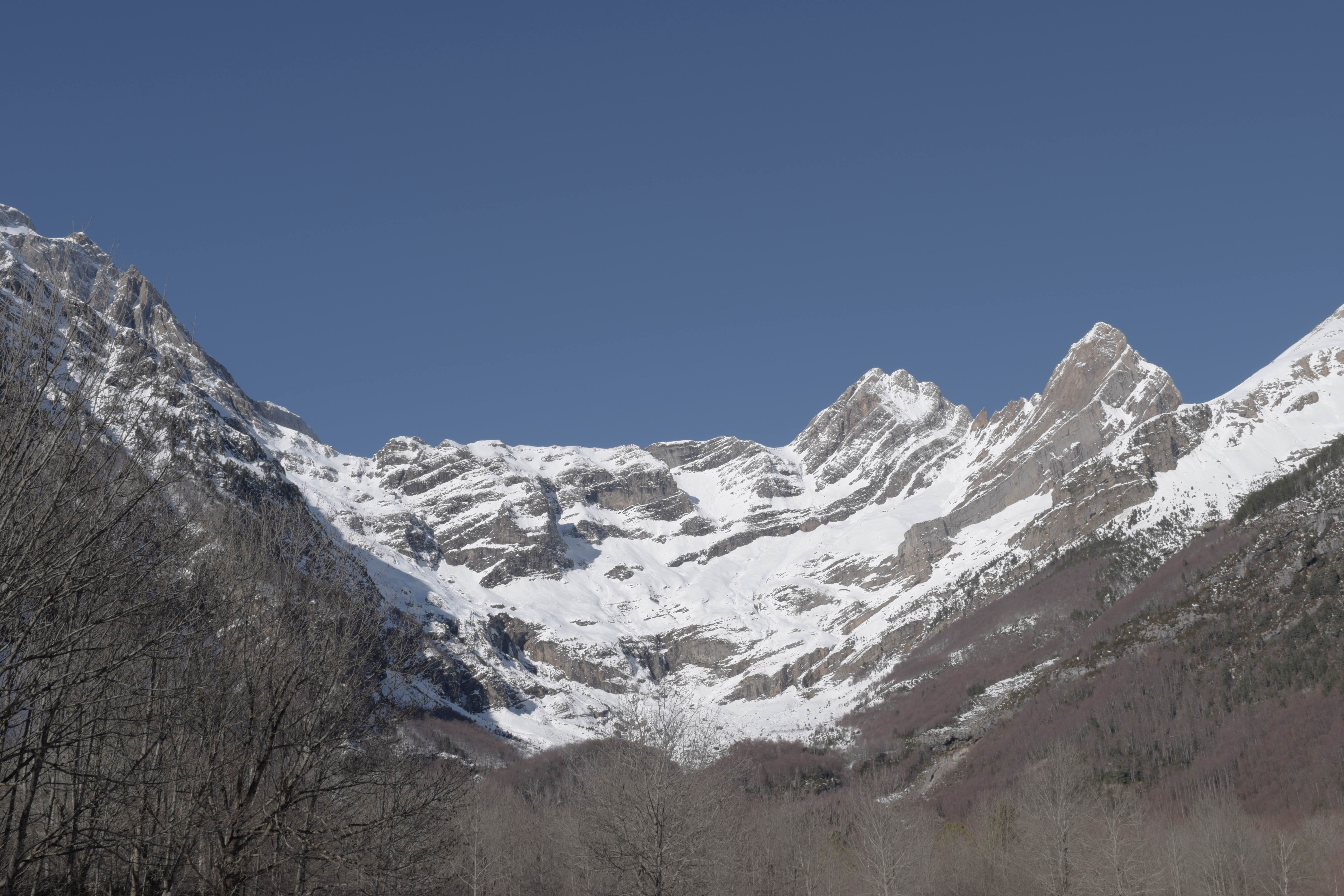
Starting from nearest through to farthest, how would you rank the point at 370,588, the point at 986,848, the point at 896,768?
1. the point at 370,588
2. the point at 986,848
3. the point at 896,768

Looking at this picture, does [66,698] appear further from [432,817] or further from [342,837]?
[432,817]

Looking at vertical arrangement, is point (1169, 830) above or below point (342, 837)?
below

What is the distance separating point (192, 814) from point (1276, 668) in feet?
486

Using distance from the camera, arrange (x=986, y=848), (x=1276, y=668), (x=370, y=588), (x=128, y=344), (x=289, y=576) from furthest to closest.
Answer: (x=1276, y=668)
(x=986, y=848)
(x=370, y=588)
(x=289, y=576)
(x=128, y=344)

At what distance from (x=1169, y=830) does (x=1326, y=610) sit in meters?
Answer: 70.0

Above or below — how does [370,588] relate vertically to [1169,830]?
above

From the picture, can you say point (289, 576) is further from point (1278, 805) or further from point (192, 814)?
point (1278, 805)

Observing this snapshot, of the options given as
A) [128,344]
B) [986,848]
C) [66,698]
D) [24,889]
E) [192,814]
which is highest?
[128,344]

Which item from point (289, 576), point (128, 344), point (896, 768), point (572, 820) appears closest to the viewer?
point (128, 344)

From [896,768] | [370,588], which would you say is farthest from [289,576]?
[896,768]

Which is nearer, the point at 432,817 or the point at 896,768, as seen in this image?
the point at 432,817

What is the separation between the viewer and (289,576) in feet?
87.8

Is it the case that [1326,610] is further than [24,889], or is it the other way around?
[1326,610]

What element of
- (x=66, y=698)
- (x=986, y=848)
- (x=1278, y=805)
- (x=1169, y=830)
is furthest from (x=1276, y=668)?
(x=66, y=698)
